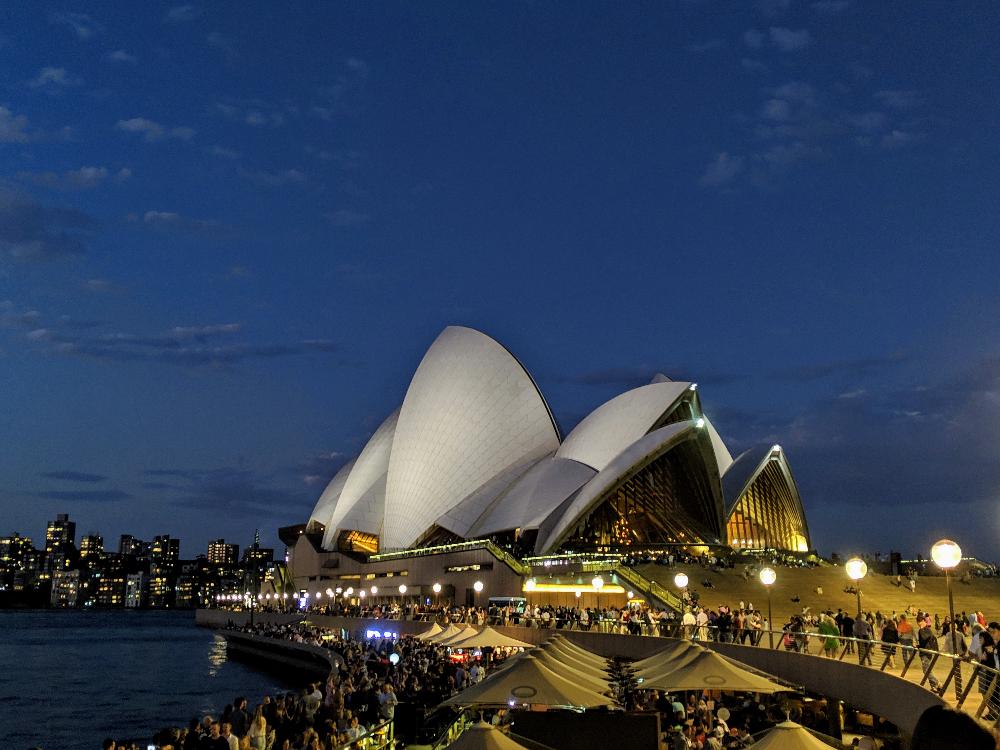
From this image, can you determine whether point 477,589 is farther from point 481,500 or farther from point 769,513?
point 769,513

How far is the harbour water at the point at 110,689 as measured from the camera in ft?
87.7

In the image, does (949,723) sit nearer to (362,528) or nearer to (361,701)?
(361,701)

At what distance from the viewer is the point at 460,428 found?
51.3 meters

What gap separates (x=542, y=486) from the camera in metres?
45.0

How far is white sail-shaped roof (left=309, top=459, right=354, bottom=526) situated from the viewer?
70188mm

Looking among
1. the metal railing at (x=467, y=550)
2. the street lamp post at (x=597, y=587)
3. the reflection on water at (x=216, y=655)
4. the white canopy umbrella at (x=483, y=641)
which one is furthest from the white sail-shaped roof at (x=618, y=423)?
the white canopy umbrella at (x=483, y=641)

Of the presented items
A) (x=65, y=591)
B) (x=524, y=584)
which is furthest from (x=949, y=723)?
(x=65, y=591)

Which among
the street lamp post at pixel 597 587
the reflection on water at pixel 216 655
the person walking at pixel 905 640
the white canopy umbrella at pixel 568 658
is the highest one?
the street lamp post at pixel 597 587

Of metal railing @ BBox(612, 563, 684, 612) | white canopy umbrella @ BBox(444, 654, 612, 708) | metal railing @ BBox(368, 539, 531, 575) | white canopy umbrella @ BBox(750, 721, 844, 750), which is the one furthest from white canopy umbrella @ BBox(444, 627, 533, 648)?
metal railing @ BBox(368, 539, 531, 575)

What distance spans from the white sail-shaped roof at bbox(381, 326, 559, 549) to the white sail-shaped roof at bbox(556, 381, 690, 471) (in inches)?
143

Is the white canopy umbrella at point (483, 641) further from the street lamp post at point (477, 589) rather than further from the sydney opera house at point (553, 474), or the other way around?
the sydney opera house at point (553, 474)

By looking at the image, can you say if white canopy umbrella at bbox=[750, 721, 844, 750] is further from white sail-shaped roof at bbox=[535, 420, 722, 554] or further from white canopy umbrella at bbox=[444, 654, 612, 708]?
white sail-shaped roof at bbox=[535, 420, 722, 554]

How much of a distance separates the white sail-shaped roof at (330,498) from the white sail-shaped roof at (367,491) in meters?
3.79

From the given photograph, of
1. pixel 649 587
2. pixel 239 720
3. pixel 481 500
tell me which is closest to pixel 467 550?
pixel 481 500
